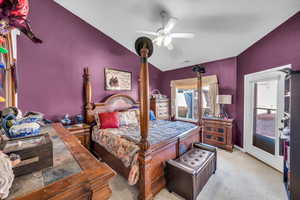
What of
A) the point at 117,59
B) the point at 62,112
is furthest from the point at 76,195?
the point at 117,59

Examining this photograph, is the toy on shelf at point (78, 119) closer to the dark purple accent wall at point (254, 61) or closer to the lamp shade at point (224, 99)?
the dark purple accent wall at point (254, 61)

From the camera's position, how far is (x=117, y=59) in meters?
3.74

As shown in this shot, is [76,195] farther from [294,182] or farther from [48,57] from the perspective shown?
[48,57]

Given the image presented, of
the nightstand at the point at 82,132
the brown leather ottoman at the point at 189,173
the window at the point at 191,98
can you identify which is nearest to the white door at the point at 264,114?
the window at the point at 191,98

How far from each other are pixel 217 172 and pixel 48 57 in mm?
4200

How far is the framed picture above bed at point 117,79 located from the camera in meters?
3.55

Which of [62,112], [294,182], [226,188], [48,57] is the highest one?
[48,57]

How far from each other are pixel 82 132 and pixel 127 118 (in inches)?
42.3

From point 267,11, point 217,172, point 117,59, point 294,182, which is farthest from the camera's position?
point 117,59

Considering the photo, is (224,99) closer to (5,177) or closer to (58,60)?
(5,177)

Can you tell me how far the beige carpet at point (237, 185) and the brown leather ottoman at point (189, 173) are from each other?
177 mm

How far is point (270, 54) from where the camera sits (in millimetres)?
2529

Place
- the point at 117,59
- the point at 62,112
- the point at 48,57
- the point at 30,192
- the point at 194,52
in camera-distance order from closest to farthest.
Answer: the point at 30,192, the point at 48,57, the point at 62,112, the point at 194,52, the point at 117,59

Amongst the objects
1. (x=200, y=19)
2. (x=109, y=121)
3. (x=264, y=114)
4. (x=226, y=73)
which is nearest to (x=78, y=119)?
(x=109, y=121)
